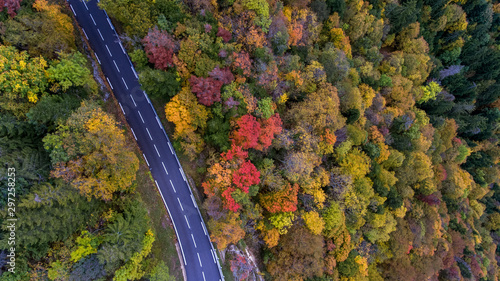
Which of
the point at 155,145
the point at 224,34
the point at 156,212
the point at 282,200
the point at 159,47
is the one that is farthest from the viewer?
the point at 155,145

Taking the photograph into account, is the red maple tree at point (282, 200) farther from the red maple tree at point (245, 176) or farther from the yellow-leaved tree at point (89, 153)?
the yellow-leaved tree at point (89, 153)

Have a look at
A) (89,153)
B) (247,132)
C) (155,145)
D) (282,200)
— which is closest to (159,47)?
(155,145)

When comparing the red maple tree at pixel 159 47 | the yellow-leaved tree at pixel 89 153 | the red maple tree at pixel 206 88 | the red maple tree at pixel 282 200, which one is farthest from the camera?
the red maple tree at pixel 282 200

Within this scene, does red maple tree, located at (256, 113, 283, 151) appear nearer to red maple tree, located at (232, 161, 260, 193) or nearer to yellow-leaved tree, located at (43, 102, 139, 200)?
red maple tree, located at (232, 161, 260, 193)

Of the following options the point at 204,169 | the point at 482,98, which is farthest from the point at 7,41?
the point at 482,98

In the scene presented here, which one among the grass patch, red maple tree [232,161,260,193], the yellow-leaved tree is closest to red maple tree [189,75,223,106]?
red maple tree [232,161,260,193]

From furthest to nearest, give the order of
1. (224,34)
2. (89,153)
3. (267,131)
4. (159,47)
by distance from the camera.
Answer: (267,131) < (224,34) < (159,47) < (89,153)

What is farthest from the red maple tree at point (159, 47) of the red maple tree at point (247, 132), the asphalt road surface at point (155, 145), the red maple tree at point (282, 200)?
the red maple tree at point (282, 200)

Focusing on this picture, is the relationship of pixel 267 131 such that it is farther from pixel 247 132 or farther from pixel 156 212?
pixel 156 212
